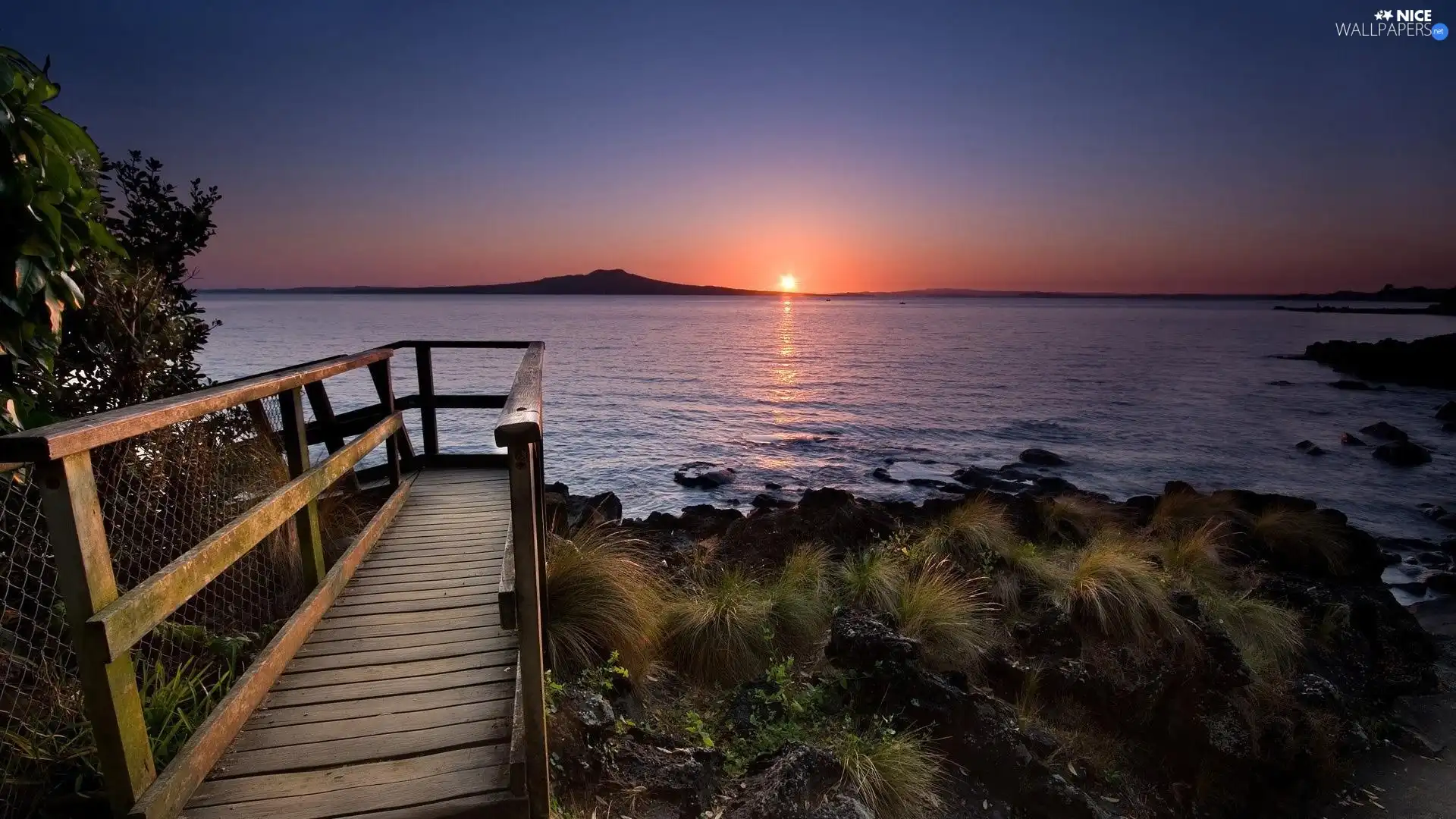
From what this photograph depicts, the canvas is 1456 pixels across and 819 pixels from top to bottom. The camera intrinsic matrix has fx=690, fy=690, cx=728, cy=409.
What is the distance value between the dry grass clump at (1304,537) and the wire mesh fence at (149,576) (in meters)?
13.2

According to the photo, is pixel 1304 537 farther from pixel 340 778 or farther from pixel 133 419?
pixel 133 419

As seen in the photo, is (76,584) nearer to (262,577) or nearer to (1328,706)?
(262,577)

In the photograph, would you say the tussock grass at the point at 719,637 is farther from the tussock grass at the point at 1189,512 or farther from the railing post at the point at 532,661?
the tussock grass at the point at 1189,512

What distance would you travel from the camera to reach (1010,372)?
146 feet

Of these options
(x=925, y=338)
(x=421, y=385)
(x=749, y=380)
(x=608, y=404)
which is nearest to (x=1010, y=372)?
(x=749, y=380)

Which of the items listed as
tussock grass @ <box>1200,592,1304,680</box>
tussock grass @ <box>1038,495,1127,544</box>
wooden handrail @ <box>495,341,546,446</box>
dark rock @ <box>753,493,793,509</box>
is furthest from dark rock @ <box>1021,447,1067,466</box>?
wooden handrail @ <box>495,341,546,446</box>

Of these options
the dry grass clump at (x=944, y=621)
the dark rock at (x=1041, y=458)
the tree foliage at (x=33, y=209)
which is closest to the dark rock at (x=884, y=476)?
the dark rock at (x=1041, y=458)

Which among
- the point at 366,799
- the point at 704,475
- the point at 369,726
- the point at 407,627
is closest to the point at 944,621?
the point at 407,627

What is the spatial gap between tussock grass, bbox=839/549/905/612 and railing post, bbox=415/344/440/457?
483cm

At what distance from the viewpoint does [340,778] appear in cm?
313

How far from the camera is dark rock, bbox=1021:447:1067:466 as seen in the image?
20.2 m

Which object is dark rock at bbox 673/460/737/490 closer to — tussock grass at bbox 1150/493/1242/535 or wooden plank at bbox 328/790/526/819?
tussock grass at bbox 1150/493/1242/535

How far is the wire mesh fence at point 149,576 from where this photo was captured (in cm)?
298

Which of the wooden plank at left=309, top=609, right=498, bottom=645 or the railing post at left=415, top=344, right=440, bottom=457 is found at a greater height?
the railing post at left=415, top=344, right=440, bottom=457
